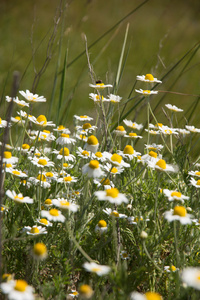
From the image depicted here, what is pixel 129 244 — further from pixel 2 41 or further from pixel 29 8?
pixel 29 8

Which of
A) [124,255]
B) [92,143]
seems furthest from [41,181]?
[124,255]

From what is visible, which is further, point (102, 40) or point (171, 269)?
point (102, 40)

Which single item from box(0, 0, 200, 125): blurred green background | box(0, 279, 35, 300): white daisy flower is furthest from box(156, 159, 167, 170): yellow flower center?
box(0, 0, 200, 125): blurred green background

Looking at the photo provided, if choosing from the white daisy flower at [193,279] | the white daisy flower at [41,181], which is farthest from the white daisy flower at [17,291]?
the white daisy flower at [41,181]

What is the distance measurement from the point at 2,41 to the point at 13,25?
2.61ft

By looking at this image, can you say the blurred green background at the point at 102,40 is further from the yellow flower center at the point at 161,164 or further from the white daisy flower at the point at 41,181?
the yellow flower center at the point at 161,164

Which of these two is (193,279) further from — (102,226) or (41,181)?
(41,181)

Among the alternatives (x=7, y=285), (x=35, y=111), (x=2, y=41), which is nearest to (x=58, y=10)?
(x=35, y=111)

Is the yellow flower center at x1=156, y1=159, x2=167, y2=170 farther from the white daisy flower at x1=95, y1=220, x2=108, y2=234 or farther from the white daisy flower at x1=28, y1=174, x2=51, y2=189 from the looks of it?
the white daisy flower at x1=28, y1=174, x2=51, y2=189

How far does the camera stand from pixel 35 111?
91.3 inches

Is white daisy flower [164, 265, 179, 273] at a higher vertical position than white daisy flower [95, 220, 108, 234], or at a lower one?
lower

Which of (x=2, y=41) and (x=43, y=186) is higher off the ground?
(x=2, y=41)

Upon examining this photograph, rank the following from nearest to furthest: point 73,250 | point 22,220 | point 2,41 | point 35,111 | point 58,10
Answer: point 73,250 → point 22,220 → point 58,10 → point 35,111 → point 2,41

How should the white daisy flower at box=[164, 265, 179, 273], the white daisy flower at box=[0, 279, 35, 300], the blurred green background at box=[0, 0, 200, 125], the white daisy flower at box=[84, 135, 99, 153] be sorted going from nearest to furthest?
the white daisy flower at box=[0, 279, 35, 300]
the white daisy flower at box=[164, 265, 179, 273]
the white daisy flower at box=[84, 135, 99, 153]
the blurred green background at box=[0, 0, 200, 125]
